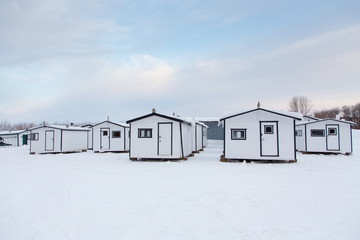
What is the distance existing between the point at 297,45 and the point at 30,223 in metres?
14.3

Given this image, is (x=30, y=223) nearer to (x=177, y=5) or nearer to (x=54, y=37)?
(x=177, y=5)

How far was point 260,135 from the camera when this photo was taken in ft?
43.9

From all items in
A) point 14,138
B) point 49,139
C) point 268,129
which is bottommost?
point 14,138

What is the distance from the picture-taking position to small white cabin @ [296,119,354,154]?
1753cm

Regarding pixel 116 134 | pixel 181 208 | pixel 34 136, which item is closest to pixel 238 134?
pixel 181 208

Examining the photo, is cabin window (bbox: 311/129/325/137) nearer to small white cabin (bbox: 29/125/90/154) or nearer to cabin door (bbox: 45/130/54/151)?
small white cabin (bbox: 29/125/90/154)

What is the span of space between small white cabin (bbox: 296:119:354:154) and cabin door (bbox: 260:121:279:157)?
6.50 meters

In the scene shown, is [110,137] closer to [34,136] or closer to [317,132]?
[34,136]

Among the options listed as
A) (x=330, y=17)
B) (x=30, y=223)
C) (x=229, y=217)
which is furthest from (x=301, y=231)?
(x=330, y=17)

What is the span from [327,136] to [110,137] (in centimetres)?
1557

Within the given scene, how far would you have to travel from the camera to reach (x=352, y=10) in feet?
29.2

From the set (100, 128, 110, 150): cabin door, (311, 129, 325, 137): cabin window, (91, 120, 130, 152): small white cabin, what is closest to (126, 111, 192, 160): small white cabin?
(91, 120, 130, 152): small white cabin

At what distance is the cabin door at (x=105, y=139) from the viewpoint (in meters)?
20.6

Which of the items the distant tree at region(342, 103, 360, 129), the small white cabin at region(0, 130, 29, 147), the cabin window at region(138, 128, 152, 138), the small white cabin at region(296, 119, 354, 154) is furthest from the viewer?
the distant tree at region(342, 103, 360, 129)
